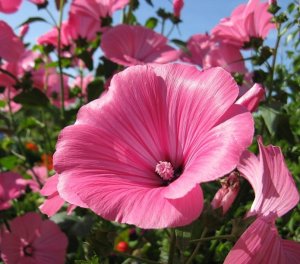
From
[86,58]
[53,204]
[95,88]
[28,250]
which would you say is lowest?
[28,250]

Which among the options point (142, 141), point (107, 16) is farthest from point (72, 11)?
point (142, 141)

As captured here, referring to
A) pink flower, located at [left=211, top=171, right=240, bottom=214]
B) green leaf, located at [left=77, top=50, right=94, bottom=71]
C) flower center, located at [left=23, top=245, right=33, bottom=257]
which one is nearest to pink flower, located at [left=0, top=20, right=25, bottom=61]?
green leaf, located at [left=77, top=50, right=94, bottom=71]

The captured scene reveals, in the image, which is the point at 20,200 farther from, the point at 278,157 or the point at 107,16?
the point at 278,157

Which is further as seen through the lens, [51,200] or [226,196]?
[51,200]

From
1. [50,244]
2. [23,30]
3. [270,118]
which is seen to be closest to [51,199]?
[270,118]

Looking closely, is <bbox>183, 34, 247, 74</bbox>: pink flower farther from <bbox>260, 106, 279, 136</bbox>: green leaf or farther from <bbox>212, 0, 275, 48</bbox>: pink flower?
<bbox>260, 106, 279, 136</bbox>: green leaf

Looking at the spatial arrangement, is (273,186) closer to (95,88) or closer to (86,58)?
(95,88)

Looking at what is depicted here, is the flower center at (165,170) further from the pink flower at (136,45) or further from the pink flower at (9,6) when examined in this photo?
the pink flower at (9,6)
